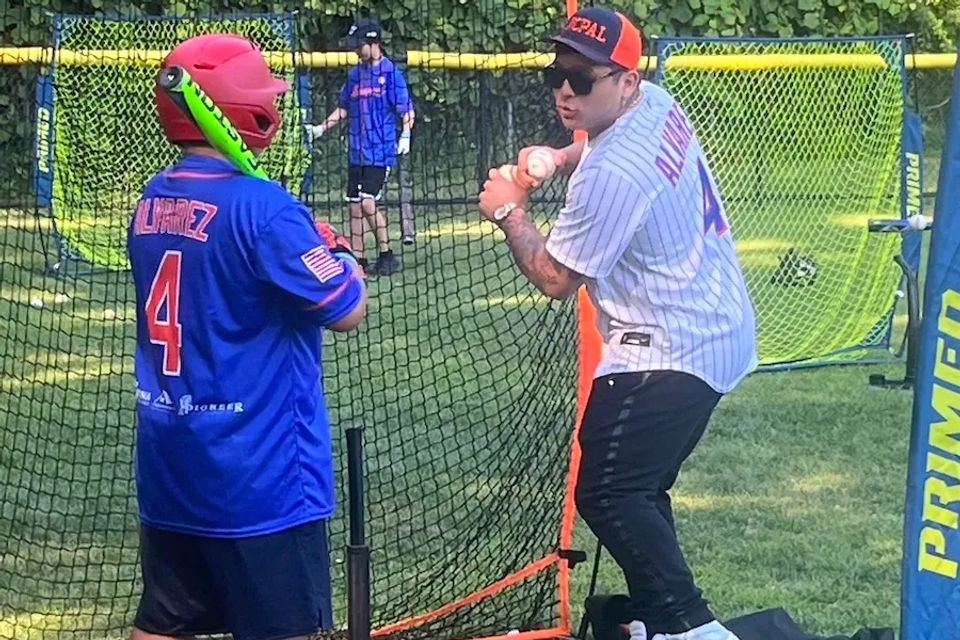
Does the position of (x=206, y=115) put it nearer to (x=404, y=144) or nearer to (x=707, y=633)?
(x=707, y=633)

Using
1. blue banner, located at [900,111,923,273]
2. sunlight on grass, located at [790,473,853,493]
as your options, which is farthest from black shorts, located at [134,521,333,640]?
blue banner, located at [900,111,923,273]

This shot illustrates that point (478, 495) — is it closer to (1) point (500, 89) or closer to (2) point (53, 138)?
(1) point (500, 89)

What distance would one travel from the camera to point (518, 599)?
518 centimetres

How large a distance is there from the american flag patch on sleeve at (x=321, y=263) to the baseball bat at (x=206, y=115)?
24 centimetres

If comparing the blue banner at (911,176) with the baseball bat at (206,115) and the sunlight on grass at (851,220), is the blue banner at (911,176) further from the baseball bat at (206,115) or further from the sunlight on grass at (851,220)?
the baseball bat at (206,115)

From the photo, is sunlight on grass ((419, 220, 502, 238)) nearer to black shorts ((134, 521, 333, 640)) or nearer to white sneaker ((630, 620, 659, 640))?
white sneaker ((630, 620, 659, 640))

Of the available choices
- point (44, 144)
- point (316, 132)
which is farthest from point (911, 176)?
point (44, 144)

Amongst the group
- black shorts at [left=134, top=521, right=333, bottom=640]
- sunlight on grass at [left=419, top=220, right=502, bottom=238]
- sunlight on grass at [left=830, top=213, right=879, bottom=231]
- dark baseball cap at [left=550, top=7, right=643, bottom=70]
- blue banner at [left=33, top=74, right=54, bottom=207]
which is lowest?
black shorts at [left=134, top=521, right=333, bottom=640]

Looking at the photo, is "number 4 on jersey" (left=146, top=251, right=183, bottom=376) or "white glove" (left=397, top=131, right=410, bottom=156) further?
"white glove" (left=397, top=131, right=410, bottom=156)

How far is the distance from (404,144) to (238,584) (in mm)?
3044

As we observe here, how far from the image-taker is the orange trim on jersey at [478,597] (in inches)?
195

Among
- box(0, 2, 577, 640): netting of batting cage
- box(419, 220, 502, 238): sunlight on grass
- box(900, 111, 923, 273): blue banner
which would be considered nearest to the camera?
box(0, 2, 577, 640): netting of batting cage

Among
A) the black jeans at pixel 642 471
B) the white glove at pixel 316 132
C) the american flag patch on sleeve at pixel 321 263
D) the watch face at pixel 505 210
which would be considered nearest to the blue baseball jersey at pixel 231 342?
the american flag patch on sleeve at pixel 321 263

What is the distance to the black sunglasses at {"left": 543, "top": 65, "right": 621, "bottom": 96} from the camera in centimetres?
411
